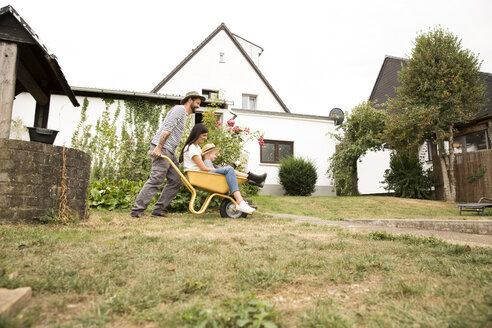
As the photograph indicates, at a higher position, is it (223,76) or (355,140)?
(223,76)

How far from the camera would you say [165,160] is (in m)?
4.39

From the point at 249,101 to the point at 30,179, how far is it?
42.1 ft

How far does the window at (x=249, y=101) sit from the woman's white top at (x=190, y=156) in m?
10.9

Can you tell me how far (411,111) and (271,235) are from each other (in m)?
9.28

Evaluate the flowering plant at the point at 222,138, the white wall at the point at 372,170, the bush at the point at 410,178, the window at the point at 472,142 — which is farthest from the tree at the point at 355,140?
the flowering plant at the point at 222,138

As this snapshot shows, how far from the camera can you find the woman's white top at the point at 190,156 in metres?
4.48

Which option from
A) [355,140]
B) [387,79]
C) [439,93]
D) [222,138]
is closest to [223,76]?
[355,140]

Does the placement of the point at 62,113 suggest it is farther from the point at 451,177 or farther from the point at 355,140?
the point at 451,177

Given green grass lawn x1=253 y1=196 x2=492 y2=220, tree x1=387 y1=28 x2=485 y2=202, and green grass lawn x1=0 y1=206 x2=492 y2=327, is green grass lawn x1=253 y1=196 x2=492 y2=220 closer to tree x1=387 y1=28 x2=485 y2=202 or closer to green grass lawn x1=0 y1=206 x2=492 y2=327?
tree x1=387 y1=28 x2=485 y2=202

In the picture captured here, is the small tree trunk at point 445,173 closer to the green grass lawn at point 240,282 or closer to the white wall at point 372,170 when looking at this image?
the white wall at point 372,170

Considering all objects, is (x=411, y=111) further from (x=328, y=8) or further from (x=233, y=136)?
(x=233, y=136)

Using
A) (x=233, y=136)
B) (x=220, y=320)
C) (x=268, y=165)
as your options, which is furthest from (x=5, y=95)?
(x=268, y=165)

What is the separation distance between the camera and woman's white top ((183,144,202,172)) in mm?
4477

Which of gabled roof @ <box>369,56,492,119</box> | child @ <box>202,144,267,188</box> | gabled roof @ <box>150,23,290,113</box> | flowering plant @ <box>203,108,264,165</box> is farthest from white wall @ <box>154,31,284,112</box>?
child @ <box>202,144,267,188</box>
